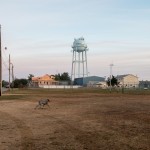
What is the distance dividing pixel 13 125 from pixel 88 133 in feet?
15.4

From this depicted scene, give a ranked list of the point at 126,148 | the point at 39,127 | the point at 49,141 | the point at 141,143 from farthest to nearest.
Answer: the point at 39,127
the point at 49,141
the point at 141,143
the point at 126,148

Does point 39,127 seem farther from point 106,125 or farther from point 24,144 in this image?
point 24,144

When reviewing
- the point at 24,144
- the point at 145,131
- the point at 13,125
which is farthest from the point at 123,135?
the point at 13,125

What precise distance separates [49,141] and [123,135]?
266cm

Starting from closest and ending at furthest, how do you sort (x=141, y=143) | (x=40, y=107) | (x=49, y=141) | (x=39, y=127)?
(x=141, y=143)
(x=49, y=141)
(x=39, y=127)
(x=40, y=107)

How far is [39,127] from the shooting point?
1892 cm

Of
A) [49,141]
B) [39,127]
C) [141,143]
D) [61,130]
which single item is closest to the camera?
[141,143]

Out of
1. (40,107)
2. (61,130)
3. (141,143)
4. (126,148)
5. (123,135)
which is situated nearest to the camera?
(126,148)

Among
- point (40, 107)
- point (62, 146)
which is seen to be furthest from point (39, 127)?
point (40, 107)

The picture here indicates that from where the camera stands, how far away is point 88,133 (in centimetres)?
1644

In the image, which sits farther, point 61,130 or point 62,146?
point 61,130

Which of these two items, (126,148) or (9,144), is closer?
(126,148)

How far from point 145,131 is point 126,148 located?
12.8 ft

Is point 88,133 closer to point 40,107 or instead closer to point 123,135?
point 123,135
